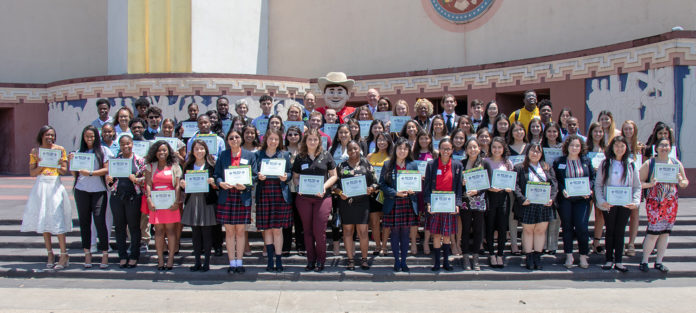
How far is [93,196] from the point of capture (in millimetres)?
7109

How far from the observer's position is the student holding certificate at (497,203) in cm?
701

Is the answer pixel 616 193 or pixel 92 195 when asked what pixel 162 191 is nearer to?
pixel 92 195

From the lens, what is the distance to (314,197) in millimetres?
6832

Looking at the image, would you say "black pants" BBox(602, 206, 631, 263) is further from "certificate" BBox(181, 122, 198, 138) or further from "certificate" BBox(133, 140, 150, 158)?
"certificate" BBox(133, 140, 150, 158)

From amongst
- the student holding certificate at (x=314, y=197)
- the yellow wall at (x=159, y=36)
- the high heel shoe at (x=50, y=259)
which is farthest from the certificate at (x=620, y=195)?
the yellow wall at (x=159, y=36)

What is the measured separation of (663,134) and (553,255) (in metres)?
2.25

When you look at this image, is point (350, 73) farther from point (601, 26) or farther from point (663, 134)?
point (663, 134)

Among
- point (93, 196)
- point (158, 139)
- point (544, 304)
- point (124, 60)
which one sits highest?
point (124, 60)

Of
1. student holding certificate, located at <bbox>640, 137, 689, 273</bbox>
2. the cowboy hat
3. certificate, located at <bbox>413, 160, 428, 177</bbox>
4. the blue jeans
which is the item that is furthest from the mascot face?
student holding certificate, located at <bbox>640, 137, 689, 273</bbox>

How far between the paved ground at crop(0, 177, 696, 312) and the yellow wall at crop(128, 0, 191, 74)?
29.9 feet

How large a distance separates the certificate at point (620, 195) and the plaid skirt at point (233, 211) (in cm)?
474

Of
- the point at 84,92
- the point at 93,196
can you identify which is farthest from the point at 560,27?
the point at 84,92

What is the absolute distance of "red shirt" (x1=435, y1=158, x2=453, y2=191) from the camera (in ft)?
22.3

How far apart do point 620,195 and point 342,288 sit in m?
→ 3.82
